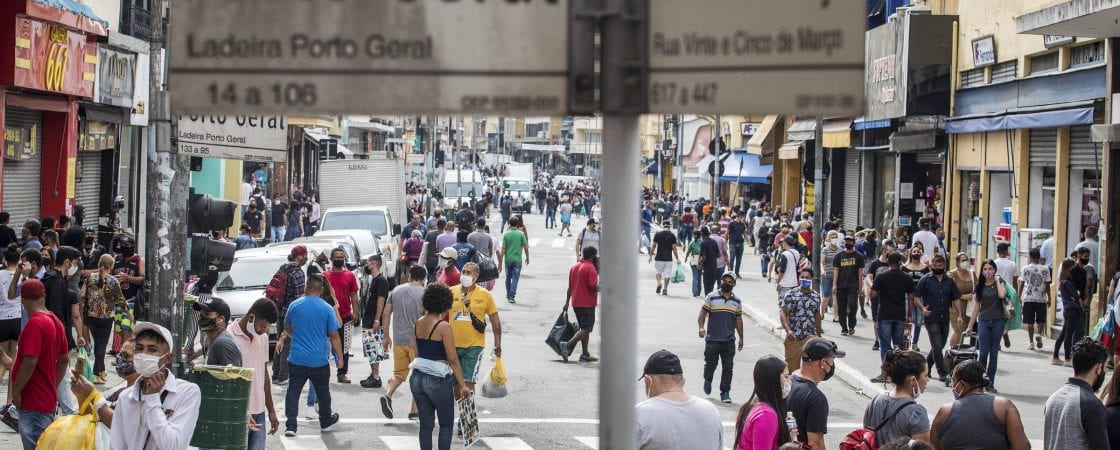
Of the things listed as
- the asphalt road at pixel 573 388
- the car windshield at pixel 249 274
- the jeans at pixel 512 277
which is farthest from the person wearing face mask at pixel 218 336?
the jeans at pixel 512 277

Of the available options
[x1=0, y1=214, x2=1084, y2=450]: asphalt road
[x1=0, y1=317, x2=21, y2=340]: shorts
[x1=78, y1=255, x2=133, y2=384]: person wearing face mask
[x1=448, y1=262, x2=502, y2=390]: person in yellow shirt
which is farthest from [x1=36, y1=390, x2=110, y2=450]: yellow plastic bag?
[x1=78, y1=255, x2=133, y2=384]: person wearing face mask

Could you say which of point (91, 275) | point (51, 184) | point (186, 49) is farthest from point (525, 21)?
point (51, 184)

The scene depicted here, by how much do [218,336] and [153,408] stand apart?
2398 millimetres

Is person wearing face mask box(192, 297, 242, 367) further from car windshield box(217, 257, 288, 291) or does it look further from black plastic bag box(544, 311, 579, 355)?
car windshield box(217, 257, 288, 291)

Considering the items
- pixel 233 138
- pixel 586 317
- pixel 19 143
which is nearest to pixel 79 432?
pixel 233 138

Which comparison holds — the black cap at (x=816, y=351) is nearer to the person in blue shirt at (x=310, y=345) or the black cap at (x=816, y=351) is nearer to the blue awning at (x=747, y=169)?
the person in blue shirt at (x=310, y=345)

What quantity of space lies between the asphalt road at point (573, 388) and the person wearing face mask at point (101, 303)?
2025mm

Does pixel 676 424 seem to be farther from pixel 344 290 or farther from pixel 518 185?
pixel 518 185

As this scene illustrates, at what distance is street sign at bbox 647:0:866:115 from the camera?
3078 millimetres

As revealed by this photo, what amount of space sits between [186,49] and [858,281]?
1906 cm

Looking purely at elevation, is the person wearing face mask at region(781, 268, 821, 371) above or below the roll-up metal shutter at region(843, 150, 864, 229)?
below

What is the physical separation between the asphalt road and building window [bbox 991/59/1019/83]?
17.3 feet

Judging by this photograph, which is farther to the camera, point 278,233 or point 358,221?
point 278,233

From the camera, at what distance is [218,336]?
9344 mm
